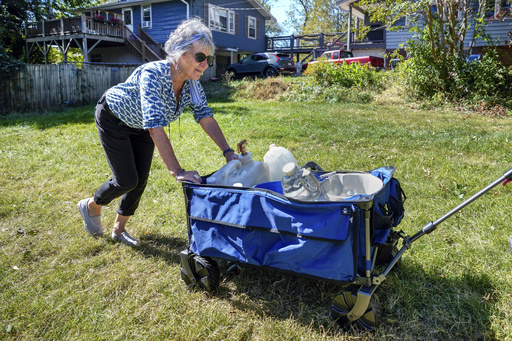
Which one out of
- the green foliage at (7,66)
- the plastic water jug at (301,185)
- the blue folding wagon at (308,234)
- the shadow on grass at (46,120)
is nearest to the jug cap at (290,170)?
the plastic water jug at (301,185)

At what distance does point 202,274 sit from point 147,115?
3.68 ft

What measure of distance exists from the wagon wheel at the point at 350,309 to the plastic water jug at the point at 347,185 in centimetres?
67

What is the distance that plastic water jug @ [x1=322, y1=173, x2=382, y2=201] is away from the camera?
8.89ft

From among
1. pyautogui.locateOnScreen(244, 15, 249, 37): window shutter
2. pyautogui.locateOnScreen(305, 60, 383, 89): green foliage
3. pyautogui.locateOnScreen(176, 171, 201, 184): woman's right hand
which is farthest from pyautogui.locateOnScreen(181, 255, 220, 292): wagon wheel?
pyautogui.locateOnScreen(244, 15, 249, 37): window shutter

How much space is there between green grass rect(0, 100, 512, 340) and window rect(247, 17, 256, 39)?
77.1ft

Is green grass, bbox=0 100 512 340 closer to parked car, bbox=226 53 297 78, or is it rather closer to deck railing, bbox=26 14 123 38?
parked car, bbox=226 53 297 78

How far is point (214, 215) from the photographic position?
8.29 ft

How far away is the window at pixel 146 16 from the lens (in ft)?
80.2

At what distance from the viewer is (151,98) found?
255 centimetres

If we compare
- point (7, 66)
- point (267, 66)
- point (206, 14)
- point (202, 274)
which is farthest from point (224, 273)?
point (206, 14)

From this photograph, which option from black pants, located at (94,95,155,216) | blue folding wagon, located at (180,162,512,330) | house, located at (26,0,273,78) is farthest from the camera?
house, located at (26,0,273,78)

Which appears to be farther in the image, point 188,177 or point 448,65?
point 448,65

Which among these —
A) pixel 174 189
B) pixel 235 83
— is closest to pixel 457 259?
pixel 174 189

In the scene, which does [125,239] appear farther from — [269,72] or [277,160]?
[269,72]
